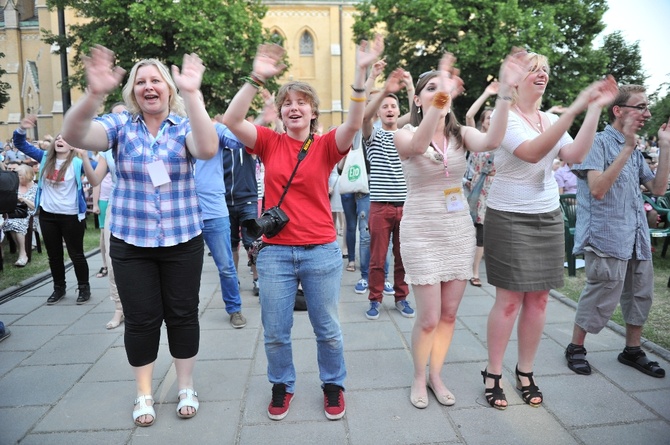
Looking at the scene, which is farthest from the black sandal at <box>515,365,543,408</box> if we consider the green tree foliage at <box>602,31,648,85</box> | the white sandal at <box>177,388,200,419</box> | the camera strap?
the green tree foliage at <box>602,31,648,85</box>

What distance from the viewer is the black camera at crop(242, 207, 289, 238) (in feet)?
8.79

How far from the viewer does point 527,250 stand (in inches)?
118

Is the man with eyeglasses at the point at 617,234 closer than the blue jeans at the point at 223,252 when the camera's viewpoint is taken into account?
Yes

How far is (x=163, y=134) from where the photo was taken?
2807 millimetres

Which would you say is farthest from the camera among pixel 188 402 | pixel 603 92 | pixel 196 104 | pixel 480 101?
pixel 480 101

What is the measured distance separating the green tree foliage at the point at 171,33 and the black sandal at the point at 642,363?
2128 cm

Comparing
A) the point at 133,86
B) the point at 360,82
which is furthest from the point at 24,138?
the point at 360,82

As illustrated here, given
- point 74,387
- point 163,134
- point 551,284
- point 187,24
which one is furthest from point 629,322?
point 187,24

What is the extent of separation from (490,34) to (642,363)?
821 inches

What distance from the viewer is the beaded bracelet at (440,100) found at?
2.61 meters

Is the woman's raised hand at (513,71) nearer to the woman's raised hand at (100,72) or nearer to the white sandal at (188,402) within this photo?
the woman's raised hand at (100,72)

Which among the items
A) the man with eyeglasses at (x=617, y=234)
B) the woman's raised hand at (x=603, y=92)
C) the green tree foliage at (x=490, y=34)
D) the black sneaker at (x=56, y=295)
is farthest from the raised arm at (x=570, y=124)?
the green tree foliage at (x=490, y=34)

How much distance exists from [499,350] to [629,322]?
48.8 inches

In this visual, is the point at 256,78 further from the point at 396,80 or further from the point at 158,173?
the point at 396,80
